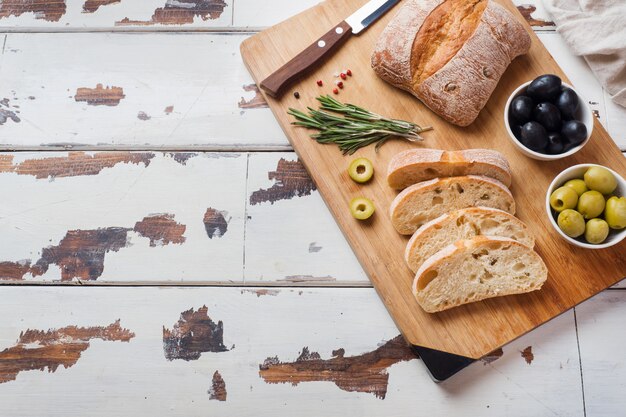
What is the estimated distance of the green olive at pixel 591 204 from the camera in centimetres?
196

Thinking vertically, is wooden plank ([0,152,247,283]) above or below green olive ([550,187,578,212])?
above

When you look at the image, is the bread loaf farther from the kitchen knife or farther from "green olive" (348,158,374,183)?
"green olive" (348,158,374,183)

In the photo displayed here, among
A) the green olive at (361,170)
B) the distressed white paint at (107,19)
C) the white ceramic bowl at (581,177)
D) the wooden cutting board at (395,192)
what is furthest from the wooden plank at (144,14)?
the white ceramic bowl at (581,177)

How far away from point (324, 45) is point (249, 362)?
1187 mm

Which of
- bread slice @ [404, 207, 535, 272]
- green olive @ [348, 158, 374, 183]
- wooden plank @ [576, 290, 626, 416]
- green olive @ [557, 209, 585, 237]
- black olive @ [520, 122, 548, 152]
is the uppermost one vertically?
green olive @ [348, 158, 374, 183]

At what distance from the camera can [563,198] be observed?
6.50 feet

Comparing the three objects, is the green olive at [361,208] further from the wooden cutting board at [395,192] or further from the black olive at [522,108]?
the black olive at [522,108]

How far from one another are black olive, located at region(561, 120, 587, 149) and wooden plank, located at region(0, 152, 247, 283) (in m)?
1.14

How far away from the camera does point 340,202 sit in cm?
215

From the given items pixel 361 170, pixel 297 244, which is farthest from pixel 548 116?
pixel 297 244

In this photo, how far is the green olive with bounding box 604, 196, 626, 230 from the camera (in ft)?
6.35

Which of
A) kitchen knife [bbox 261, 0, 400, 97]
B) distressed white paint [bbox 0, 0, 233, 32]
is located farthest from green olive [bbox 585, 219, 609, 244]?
distressed white paint [bbox 0, 0, 233, 32]

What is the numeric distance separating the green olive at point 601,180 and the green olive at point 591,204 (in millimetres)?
22

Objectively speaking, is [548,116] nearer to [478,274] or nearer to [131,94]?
[478,274]
